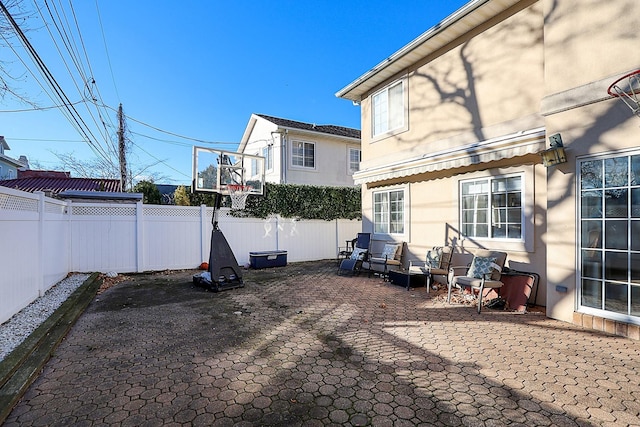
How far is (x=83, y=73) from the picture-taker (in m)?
10.8

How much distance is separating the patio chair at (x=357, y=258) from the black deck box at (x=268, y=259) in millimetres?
2708

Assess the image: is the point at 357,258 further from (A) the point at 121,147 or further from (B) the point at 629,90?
(A) the point at 121,147

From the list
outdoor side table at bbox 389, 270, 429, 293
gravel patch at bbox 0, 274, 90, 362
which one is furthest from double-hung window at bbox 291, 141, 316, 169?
gravel patch at bbox 0, 274, 90, 362

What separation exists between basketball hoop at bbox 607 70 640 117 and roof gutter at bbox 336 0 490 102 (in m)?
3.67

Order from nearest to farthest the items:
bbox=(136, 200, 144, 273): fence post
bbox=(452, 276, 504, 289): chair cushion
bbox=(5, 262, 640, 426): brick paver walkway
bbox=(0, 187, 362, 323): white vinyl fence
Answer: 1. bbox=(5, 262, 640, 426): brick paver walkway
2. bbox=(0, 187, 362, 323): white vinyl fence
3. bbox=(452, 276, 504, 289): chair cushion
4. bbox=(136, 200, 144, 273): fence post

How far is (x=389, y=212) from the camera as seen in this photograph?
418 inches

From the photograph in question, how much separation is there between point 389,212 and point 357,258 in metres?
1.93

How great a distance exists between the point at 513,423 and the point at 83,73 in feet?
47.5

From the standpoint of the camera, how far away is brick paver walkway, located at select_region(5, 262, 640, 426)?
9.30 ft

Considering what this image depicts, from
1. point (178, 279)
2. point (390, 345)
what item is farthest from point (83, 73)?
point (390, 345)

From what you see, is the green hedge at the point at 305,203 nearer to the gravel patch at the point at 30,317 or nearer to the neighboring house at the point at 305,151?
the neighboring house at the point at 305,151

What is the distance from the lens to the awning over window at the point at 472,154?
239 inches

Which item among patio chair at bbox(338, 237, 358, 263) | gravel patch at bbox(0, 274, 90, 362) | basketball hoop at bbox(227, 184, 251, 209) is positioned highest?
basketball hoop at bbox(227, 184, 251, 209)

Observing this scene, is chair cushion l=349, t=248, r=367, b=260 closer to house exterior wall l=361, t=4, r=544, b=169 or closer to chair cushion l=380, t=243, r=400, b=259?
chair cushion l=380, t=243, r=400, b=259
